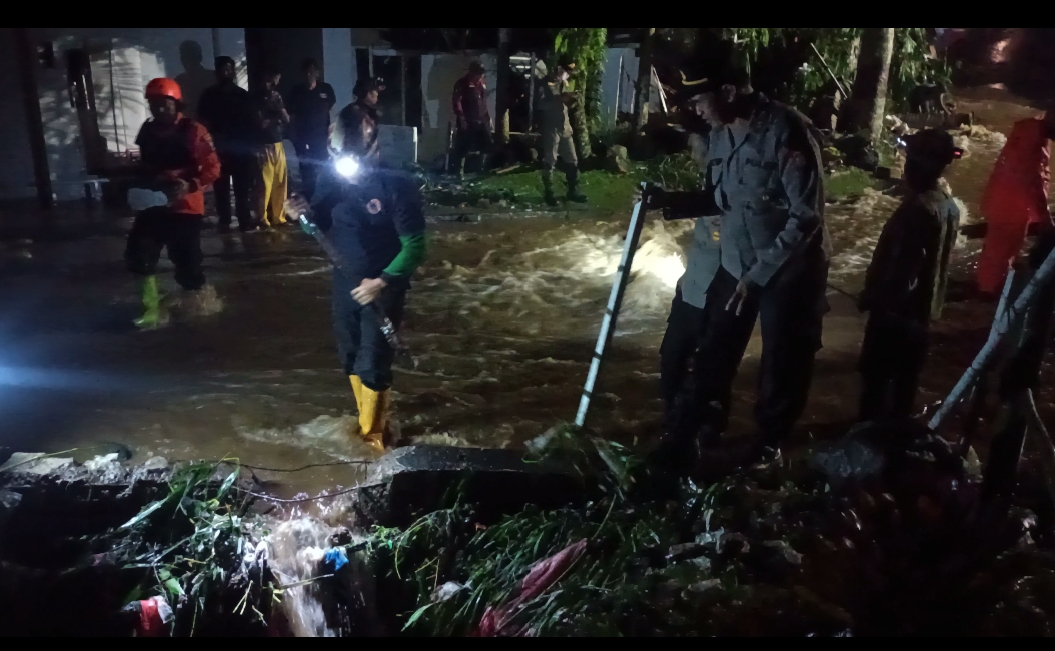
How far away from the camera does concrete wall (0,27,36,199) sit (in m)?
4.82

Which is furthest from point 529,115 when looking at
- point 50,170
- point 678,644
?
point 50,170

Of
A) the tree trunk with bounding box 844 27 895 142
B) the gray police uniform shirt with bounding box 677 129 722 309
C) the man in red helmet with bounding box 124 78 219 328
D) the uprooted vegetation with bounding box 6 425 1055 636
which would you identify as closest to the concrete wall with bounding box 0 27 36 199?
the man in red helmet with bounding box 124 78 219 328

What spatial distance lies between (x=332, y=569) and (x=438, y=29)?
2.86 m

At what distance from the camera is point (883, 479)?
372 cm

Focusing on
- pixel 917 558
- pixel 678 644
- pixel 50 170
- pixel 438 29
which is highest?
pixel 438 29

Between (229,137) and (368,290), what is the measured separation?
5.93 feet

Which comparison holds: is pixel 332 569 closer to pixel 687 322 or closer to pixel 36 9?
pixel 687 322

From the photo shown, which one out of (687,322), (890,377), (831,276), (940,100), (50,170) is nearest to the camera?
(687,322)

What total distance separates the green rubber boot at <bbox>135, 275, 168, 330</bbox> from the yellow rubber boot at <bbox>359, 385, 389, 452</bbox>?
6.58 ft

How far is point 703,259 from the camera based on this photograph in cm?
376

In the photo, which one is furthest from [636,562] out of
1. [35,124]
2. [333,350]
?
[35,124]

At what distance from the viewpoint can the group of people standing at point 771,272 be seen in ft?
11.2

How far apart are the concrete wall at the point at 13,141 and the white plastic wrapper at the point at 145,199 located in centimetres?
60

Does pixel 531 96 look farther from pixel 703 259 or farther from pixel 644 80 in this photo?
pixel 703 259
